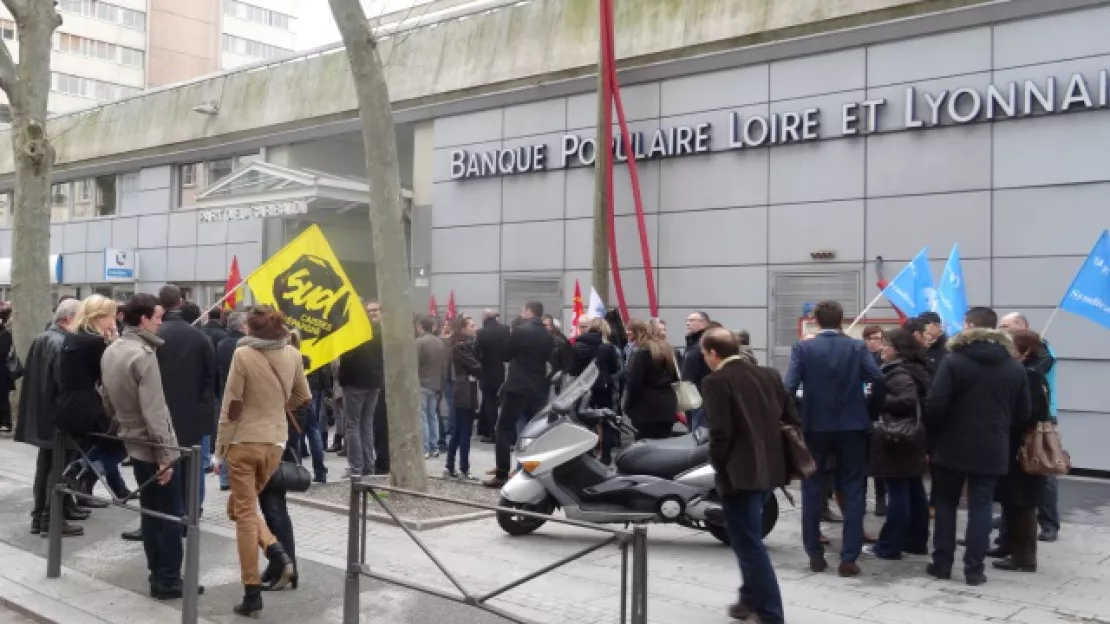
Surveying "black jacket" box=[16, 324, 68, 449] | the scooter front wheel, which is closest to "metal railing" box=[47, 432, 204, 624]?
"black jacket" box=[16, 324, 68, 449]

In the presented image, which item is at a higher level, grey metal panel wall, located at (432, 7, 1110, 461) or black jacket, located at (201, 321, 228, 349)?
grey metal panel wall, located at (432, 7, 1110, 461)

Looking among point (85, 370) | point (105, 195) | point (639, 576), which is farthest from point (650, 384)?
point (105, 195)

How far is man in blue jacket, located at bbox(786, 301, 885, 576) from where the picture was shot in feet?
23.2

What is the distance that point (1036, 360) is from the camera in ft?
25.3

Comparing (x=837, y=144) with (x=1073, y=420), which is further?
(x=837, y=144)

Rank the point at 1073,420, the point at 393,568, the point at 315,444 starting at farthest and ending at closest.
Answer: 1. the point at 1073,420
2. the point at 315,444
3. the point at 393,568

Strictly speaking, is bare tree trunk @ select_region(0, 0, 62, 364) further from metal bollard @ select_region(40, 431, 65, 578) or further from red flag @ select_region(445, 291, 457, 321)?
metal bollard @ select_region(40, 431, 65, 578)

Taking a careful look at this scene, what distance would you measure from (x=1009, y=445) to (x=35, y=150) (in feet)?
42.5

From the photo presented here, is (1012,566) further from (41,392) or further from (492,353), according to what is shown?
(41,392)

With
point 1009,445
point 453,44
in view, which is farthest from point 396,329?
point 453,44

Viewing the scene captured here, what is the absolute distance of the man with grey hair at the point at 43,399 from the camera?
7.44 m

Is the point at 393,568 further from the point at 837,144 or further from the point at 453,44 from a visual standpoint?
the point at 453,44

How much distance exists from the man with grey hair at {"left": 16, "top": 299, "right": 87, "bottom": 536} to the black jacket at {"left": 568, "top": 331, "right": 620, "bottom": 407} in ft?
15.8

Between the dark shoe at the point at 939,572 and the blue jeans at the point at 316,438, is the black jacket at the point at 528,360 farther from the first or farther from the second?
the dark shoe at the point at 939,572
